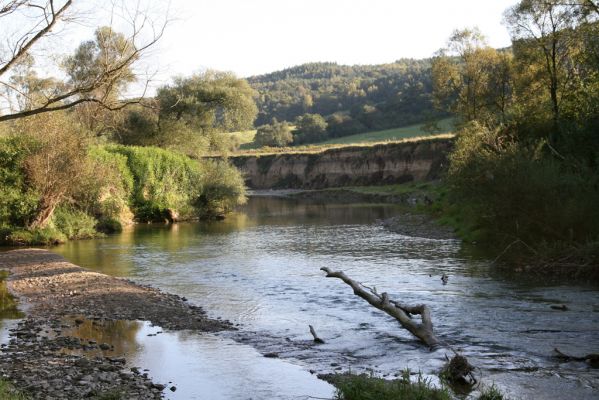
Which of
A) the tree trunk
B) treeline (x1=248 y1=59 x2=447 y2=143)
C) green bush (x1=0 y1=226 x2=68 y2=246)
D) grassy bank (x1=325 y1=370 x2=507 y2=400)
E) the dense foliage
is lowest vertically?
grassy bank (x1=325 y1=370 x2=507 y2=400)

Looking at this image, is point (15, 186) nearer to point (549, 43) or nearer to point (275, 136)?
point (549, 43)

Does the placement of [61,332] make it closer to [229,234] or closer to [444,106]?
[229,234]

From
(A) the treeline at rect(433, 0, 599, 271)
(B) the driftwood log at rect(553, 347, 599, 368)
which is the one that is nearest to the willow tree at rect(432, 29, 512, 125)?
(A) the treeline at rect(433, 0, 599, 271)

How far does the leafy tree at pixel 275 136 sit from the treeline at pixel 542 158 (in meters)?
78.1

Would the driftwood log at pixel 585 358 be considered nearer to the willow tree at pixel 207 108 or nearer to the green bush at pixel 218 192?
the green bush at pixel 218 192

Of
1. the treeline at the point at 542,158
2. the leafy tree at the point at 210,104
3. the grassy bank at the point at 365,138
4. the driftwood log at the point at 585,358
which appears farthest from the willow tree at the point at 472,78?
the driftwood log at the point at 585,358

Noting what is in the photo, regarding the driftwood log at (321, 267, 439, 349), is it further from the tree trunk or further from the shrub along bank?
the tree trunk

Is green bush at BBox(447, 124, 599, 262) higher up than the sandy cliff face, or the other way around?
the sandy cliff face

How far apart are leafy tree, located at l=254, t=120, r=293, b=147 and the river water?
9067 centimetres

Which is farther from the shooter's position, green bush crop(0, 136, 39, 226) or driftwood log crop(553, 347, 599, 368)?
green bush crop(0, 136, 39, 226)

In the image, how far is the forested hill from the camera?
381ft

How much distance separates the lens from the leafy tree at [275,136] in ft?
395

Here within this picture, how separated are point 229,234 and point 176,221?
11.6 meters

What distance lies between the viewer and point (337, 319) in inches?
608
